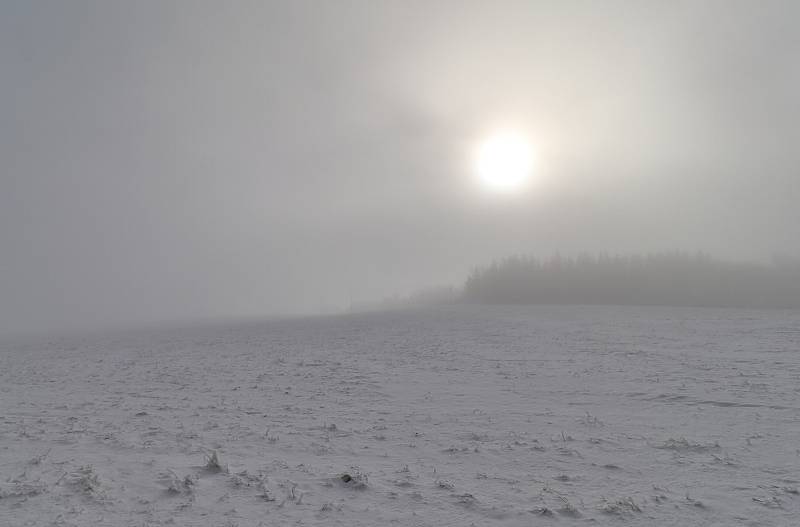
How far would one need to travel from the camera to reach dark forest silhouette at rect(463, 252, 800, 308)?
1773 inches

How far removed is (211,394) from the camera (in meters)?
14.2

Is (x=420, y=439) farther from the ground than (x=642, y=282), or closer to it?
closer to it

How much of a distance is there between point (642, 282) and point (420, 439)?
51517 millimetres

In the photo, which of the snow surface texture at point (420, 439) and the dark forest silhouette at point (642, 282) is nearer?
the snow surface texture at point (420, 439)

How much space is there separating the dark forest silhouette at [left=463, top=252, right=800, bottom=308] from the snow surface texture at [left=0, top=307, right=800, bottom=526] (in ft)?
97.3

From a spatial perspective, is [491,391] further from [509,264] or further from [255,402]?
[509,264]

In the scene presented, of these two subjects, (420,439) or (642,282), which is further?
(642,282)

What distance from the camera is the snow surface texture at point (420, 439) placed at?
20.6 feet

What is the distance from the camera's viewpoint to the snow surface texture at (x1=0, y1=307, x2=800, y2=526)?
6.28 metres

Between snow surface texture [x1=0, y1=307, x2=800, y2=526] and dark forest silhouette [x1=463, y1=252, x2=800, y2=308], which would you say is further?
dark forest silhouette [x1=463, y1=252, x2=800, y2=308]

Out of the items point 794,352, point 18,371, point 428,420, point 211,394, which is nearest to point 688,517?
point 428,420

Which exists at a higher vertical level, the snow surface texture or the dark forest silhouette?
the dark forest silhouette

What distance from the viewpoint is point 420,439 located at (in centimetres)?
952

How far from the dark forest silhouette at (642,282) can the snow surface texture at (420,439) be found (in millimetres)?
29648
